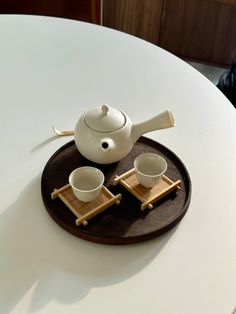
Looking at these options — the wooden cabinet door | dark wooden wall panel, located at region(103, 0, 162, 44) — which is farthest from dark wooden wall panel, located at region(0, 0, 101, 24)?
the wooden cabinet door

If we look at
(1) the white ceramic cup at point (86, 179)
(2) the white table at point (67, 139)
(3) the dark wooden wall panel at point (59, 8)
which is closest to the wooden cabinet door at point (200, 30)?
(3) the dark wooden wall panel at point (59, 8)

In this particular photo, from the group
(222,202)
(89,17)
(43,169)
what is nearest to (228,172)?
(222,202)

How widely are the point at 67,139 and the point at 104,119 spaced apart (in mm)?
167

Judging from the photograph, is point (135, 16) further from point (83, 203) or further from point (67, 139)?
point (83, 203)

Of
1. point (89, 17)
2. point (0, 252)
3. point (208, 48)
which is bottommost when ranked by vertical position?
point (208, 48)

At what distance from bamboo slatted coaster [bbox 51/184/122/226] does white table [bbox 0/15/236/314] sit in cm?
4

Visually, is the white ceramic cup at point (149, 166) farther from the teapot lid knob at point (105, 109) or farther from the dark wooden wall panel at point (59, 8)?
the dark wooden wall panel at point (59, 8)

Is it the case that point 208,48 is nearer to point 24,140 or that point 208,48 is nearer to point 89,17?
point 89,17

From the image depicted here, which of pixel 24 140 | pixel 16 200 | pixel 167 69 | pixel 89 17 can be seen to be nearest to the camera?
pixel 16 200

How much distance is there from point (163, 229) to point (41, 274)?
21 centimetres

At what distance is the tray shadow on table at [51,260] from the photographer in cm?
56

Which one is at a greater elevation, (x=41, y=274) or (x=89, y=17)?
(x=41, y=274)

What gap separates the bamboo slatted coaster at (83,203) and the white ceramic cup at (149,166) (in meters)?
0.06

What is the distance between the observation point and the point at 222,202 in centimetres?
71
